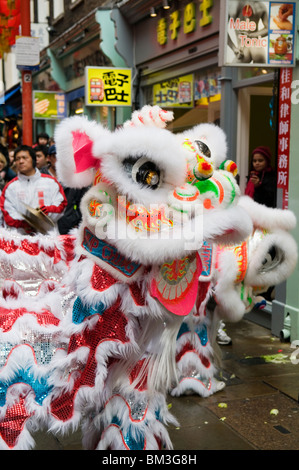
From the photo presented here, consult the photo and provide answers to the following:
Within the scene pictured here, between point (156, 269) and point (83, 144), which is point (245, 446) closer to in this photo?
point (156, 269)

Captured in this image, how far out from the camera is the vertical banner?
5.06 m

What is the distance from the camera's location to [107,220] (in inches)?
Answer: 94.0

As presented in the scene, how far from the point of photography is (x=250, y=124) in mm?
6625

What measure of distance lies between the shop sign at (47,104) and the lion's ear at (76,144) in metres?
11.1

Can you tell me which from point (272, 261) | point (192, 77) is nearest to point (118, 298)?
point (272, 261)

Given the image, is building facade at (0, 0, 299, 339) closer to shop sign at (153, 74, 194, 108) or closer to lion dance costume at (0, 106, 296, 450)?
shop sign at (153, 74, 194, 108)

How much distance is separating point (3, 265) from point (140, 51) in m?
7.39

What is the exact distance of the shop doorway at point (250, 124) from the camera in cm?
644

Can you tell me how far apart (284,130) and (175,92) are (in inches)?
140

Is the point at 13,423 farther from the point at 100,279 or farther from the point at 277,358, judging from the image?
the point at 277,358

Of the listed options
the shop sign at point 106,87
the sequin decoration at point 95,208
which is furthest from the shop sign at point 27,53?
the sequin decoration at point 95,208

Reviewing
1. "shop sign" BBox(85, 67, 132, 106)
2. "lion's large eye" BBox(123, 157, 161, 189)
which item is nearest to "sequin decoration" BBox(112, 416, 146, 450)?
"lion's large eye" BBox(123, 157, 161, 189)

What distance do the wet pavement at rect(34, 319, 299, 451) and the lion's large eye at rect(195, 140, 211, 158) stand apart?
5.67 feet
